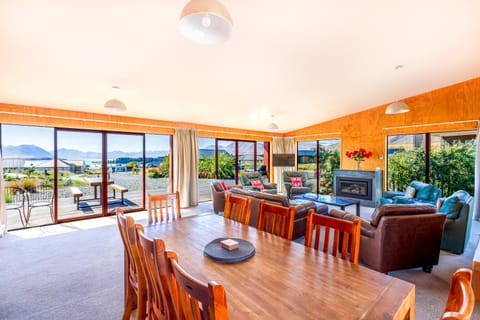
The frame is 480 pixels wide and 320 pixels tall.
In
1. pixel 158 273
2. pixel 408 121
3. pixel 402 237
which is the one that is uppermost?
pixel 408 121

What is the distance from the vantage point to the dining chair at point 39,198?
4.86 metres

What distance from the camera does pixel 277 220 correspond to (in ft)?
7.26

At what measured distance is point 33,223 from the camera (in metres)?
4.85

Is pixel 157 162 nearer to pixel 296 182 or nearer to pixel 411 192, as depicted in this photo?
pixel 296 182

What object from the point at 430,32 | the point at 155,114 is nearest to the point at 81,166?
the point at 155,114

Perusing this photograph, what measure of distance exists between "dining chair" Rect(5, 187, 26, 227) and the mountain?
2.17ft

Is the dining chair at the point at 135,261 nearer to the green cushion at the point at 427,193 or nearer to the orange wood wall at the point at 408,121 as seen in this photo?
the green cushion at the point at 427,193

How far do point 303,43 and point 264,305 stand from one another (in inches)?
122

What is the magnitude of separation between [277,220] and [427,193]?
4590mm

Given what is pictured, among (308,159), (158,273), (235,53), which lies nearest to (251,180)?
(308,159)

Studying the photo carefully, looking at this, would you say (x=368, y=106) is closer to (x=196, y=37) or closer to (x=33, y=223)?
(x=196, y=37)

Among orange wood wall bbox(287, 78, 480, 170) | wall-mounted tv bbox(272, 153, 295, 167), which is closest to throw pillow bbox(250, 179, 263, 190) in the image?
wall-mounted tv bbox(272, 153, 295, 167)

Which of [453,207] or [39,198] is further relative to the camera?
[39,198]

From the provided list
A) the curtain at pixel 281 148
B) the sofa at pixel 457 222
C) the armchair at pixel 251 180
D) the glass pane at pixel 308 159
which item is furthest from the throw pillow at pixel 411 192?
the curtain at pixel 281 148
